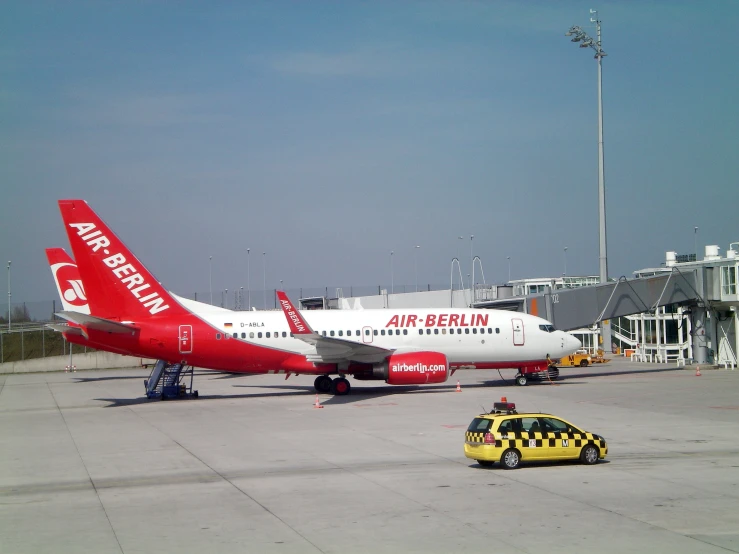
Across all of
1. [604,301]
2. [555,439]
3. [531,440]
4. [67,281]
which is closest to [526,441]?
[531,440]

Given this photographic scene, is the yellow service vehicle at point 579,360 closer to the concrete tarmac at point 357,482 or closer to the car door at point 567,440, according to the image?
the concrete tarmac at point 357,482

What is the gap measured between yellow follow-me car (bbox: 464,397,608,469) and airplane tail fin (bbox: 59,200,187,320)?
68.7 ft

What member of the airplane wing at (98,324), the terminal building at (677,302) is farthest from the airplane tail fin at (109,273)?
the terminal building at (677,302)

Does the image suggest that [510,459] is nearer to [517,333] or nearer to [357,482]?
[357,482]

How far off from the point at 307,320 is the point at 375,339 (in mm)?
3496

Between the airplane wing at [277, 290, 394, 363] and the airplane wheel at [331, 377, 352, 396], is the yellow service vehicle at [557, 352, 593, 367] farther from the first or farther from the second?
the airplane wheel at [331, 377, 352, 396]

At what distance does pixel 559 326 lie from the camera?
45.0 metres

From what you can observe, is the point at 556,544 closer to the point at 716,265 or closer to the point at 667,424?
the point at 667,424

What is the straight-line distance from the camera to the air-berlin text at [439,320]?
37.4 m

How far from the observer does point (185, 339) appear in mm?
34688

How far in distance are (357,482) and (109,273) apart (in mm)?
20931

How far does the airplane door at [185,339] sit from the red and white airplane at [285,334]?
45 mm

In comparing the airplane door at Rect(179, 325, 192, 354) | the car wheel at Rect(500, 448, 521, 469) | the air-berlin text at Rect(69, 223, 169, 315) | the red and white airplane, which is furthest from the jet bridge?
the car wheel at Rect(500, 448, 521, 469)

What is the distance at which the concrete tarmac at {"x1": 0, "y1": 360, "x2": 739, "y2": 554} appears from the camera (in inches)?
472
